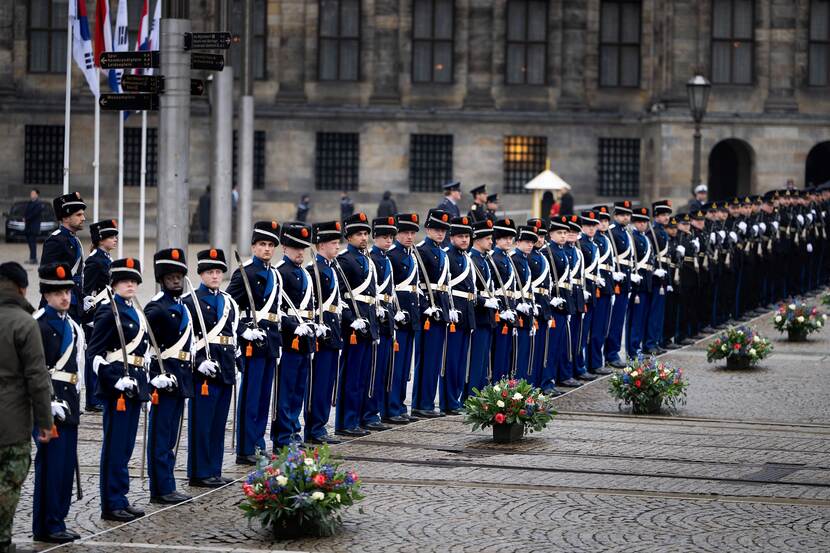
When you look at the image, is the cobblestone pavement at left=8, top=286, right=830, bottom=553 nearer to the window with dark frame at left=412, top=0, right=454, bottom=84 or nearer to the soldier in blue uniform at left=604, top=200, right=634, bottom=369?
the soldier in blue uniform at left=604, top=200, right=634, bottom=369

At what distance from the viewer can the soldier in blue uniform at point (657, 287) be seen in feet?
76.7

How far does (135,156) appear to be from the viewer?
1925 inches

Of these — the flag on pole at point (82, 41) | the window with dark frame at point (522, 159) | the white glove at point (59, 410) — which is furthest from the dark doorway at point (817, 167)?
the white glove at point (59, 410)

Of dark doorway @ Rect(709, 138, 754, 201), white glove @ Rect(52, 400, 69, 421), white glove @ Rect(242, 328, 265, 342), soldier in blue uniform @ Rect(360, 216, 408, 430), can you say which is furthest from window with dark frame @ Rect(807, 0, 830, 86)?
white glove @ Rect(52, 400, 69, 421)

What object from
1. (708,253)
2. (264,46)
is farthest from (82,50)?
(264,46)

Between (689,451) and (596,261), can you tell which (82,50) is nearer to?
(596,261)

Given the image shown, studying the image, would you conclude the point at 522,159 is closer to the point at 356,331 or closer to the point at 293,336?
the point at 356,331

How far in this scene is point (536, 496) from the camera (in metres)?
12.8

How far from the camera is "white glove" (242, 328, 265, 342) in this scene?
1429 cm

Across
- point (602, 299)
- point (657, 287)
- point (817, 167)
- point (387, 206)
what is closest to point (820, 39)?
point (817, 167)

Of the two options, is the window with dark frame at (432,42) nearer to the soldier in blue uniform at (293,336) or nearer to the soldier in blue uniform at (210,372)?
the soldier in blue uniform at (293,336)

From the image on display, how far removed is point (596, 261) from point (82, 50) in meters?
10.6

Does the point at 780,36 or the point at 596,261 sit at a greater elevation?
the point at 780,36

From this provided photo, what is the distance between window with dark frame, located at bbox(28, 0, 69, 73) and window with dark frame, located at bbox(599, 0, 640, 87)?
1505 centimetres
